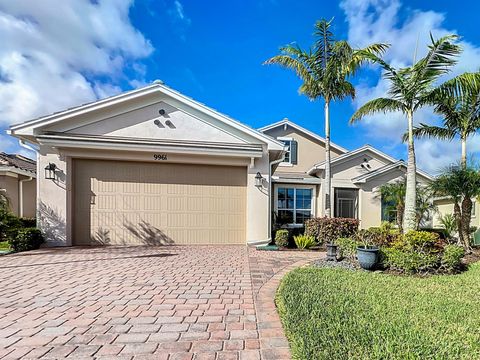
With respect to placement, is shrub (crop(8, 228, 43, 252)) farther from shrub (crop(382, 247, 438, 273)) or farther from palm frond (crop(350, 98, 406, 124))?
palm frond (crop(350, 98, 406, 124))

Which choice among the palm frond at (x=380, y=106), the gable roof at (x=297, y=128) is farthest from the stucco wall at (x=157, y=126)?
the gable roof at (x=297, y=128)

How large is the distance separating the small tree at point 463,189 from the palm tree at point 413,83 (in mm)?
2617

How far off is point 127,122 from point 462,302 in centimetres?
1104

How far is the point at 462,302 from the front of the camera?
4.45m

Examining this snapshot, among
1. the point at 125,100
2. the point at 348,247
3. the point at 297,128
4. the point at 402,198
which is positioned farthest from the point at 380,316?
the point at 297,128

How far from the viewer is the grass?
7.42 feet

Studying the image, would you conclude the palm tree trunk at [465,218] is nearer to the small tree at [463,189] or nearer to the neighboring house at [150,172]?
the small tree at [463,189]

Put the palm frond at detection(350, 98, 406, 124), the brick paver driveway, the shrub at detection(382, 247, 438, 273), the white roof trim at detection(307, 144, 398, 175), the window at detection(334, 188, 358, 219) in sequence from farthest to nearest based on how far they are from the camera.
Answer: the window at detection(334, 188, 358, 219) < the white roof trim at detection(307, 144, 398, 175) < the palm frond at detection(350, 98, 406, 124) < the shrub at detection(382, 247, 438, 273) < the brick paver driveway

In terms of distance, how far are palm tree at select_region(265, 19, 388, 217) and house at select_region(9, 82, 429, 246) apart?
188 inches

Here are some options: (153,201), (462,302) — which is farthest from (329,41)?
(462,302)

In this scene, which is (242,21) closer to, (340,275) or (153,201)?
(153,201)

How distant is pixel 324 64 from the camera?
1328 cm

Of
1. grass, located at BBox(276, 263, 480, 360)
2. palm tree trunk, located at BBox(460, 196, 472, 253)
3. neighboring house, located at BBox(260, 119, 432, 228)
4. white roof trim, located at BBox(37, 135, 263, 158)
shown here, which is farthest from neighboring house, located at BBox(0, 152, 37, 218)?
palm tree trunk, located at BBox(460, 196, 472, 253)

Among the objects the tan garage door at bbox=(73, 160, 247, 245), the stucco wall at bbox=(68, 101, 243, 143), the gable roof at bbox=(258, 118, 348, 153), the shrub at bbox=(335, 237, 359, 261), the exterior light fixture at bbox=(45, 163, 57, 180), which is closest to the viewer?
the shrub at bbox=(335, 237, 359, 261)
